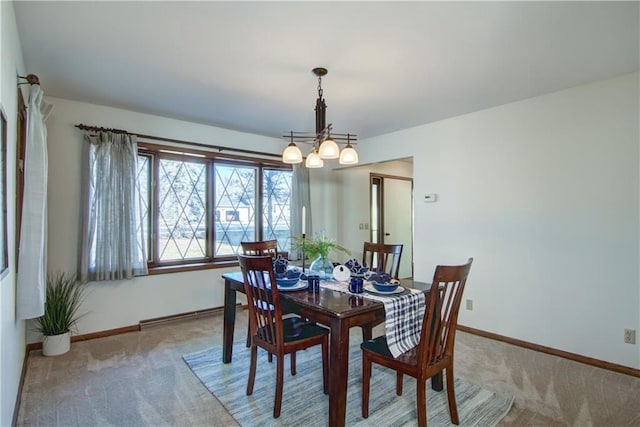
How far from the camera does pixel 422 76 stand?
2.74m

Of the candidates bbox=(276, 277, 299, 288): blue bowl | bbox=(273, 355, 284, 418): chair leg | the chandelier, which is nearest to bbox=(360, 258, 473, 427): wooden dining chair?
bbox=(273, 355, 284, 418): chair leg

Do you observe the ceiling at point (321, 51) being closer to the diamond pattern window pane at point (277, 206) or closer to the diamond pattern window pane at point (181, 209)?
the diamond pattern window pane at point (181, 209)

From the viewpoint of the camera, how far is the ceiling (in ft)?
6.23

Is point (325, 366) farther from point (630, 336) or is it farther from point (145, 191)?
point (145, 191)

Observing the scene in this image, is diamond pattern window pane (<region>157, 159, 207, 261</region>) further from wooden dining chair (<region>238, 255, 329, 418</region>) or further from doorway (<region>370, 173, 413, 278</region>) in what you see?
doorway (<region>370, 173, 413, 278</region>)

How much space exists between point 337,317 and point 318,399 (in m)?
0.85

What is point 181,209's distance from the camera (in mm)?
4059

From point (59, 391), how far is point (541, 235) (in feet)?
13.7

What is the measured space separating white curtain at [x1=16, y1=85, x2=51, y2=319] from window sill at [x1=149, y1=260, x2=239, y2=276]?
60.0 inches

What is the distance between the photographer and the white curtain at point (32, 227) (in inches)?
84.3

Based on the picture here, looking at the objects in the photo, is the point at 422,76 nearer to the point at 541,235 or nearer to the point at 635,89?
the point at 635,89

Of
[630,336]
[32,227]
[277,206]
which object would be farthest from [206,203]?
[630,336]

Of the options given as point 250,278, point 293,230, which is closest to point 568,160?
point 250,278

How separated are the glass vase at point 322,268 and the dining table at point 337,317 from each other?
366 millimetres
